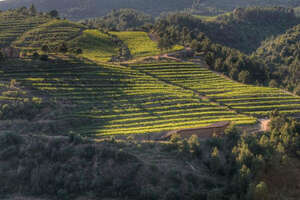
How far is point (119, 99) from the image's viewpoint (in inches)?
2012

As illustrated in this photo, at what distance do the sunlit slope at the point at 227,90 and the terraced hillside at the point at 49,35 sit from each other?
35.3 m

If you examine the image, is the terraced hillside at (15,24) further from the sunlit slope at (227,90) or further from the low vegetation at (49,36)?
the sunlit slope at (227,90)

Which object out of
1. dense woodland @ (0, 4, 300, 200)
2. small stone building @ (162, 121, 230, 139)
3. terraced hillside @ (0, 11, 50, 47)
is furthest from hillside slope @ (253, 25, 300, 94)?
terraced hillside @ (0, 11, 50, 47)

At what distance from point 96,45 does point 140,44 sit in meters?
17.0

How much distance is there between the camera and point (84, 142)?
105ft

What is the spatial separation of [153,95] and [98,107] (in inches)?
479

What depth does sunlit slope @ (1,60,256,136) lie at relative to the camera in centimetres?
4203

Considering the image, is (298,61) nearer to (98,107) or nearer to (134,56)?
(134,56)

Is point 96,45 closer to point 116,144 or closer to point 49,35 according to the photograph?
point 49,35

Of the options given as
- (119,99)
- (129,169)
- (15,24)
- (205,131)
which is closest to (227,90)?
(205,131)

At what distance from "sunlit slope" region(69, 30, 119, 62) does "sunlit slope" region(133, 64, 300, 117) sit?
54.8 ft

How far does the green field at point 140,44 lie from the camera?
277ft

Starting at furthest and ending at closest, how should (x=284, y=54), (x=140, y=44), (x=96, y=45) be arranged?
(x=284, y=54) → (x=140, y=44) → (x=96, y=45)

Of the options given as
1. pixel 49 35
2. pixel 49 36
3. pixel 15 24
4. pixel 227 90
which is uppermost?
pixel 15 24
